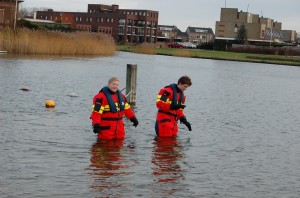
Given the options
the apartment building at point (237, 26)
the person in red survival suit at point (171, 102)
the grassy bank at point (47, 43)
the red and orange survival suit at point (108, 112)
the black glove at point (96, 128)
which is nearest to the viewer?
the black glove at point (96, 128)

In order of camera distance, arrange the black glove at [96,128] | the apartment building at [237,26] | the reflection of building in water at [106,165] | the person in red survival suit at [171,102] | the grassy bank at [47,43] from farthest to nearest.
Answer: the apartment building at [237,26]
the grassy bank at [47,43]
the person in red survival suit at [171,102]
the black glove at [96,128]
the reflection of building in water at [106,165]

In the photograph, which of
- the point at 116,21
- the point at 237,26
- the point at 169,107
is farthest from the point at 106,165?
the point at 116,21

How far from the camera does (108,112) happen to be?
13891 millimetres

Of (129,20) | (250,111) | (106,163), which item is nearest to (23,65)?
(250,111)

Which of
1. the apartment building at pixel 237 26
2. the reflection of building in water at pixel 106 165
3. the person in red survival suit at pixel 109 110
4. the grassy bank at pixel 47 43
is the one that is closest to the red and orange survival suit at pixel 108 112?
the person in red survival suit at pixel 109 110

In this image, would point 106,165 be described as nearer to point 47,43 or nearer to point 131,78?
point 131,78

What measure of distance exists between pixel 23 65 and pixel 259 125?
2405cm

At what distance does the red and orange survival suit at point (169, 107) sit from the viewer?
48.6ft

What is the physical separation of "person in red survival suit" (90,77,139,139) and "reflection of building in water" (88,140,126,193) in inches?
13.0

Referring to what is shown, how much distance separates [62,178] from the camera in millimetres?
11047

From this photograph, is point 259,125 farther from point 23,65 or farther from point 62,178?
point 23,65

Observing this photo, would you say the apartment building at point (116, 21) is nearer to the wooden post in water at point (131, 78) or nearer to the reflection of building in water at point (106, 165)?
the wooden post in water at point (131, 78)

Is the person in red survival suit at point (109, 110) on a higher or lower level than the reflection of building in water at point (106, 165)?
higher

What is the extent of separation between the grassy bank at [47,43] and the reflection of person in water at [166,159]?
37417mm
